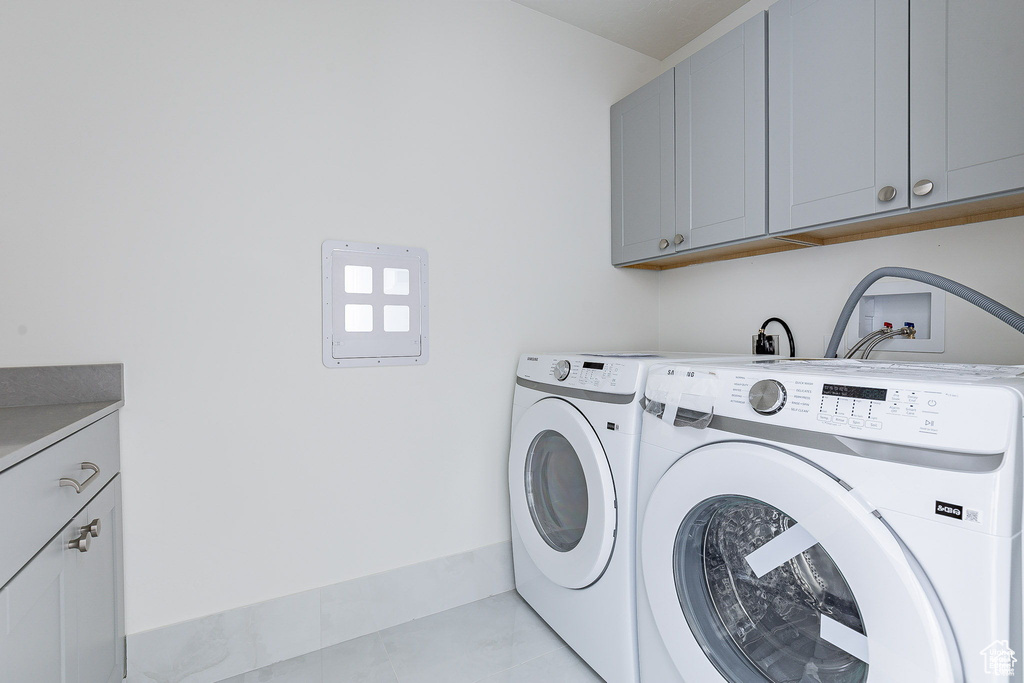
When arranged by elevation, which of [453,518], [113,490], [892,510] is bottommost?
[453,518]

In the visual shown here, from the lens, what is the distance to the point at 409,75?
1.84 metres

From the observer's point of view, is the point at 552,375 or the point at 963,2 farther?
the point at 552,375

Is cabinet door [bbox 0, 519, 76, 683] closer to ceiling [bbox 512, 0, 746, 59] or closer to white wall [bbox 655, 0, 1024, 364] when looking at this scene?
white wall [bbox 655, 0, 1024, 364]

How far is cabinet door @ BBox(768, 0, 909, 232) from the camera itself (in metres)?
1.29

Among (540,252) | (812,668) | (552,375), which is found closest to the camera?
(812,668)

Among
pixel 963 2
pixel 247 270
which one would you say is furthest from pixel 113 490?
pixel 963 2

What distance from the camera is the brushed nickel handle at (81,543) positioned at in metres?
1.01

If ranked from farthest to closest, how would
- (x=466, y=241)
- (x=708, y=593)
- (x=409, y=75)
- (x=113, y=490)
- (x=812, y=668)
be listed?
(x=466, y=241), (x=409, y=75), (x=113, y=490), (x=708, y=593), (x=812, y=668)

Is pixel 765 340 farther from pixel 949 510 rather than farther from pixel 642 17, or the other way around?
pixel 642 17

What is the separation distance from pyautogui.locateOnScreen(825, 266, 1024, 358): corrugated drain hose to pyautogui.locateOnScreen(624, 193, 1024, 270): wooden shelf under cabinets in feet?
0.54

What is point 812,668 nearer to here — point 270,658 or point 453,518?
point 453,518

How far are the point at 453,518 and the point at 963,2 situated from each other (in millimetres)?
2156

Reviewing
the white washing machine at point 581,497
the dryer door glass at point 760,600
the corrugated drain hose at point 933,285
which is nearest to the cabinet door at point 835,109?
the corrugated drain hose at point 933,285

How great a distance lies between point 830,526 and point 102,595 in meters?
1.64
